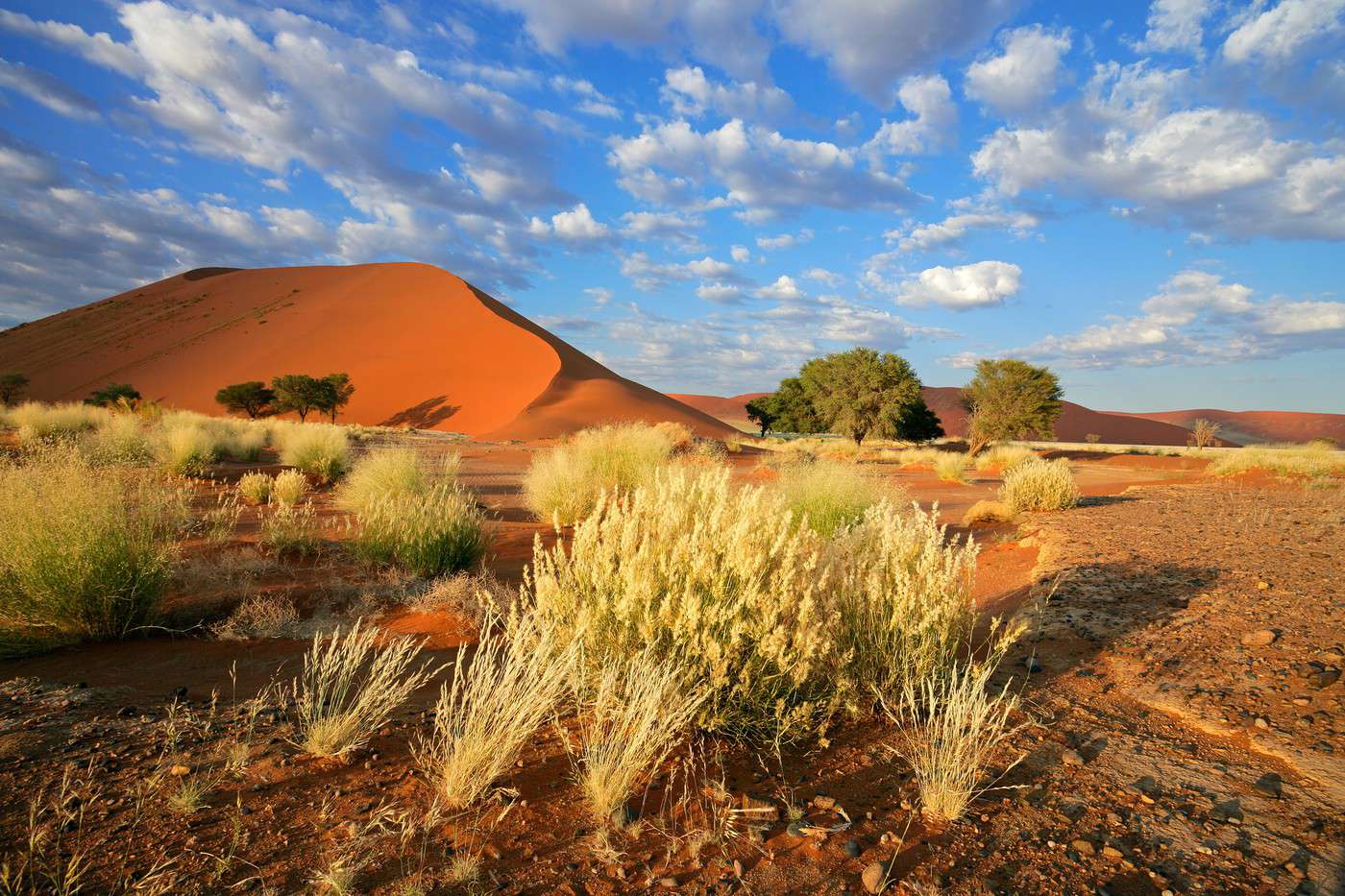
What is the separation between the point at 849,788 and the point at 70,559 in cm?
503

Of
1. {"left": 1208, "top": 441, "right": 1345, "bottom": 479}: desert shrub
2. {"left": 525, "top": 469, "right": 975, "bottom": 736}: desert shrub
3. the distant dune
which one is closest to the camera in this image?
{"left": 525, "top": 469, "right": 975, "bottom": 736}: desert shrub

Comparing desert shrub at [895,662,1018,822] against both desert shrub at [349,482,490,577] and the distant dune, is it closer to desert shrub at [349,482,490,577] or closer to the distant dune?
desert shrub at [349,482,490,577]

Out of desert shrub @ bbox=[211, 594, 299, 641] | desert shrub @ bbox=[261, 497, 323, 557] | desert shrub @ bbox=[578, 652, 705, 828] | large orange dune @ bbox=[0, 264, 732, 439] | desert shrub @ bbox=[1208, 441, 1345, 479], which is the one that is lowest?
desert shrub @ bbox=[211, 594, 299, 641]

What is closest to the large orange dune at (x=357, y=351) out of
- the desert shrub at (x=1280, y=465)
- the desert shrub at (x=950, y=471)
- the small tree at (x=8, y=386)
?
the small tree at (x=8, y=386)

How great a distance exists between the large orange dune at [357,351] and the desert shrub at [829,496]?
2891 cm

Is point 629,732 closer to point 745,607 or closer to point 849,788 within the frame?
point 745,607

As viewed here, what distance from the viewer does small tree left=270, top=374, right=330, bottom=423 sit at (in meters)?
39.7

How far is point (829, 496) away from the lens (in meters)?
8.48

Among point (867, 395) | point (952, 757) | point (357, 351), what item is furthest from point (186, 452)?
point (357, 351)

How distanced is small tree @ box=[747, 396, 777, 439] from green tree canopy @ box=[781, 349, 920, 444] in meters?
10.1

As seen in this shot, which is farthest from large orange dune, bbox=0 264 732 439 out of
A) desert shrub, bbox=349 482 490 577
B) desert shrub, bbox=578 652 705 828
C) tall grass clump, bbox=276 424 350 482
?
desert shrub, bbox=578 652 705 828

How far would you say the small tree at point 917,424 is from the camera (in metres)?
Result: 36.8

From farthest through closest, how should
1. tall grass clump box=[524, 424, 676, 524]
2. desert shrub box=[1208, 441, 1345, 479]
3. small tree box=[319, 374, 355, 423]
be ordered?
small tree box=[319, 374, 355, 423], desert shrub box=[1208, 441, 1345, 479], tall grass clump box=[524, 424, 676, 524]

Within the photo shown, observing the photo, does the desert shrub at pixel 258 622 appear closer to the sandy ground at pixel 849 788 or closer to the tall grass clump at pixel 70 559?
the sandy ground at pixel 849 788
